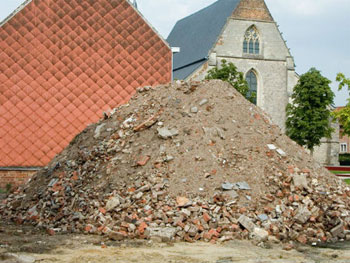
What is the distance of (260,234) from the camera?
748 centimetres

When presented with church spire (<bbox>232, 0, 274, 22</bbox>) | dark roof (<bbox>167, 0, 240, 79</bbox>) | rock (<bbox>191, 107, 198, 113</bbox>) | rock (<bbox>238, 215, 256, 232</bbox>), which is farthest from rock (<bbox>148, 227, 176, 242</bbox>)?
church spire (<bbox>232, 0, 274, 22</bbox>)

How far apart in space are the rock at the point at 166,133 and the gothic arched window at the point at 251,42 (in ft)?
81.4

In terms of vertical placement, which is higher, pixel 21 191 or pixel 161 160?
pixel 161 160

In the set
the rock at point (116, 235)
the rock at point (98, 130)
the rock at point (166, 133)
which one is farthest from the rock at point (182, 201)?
the rock at point (98, 130)

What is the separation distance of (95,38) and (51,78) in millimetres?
1747

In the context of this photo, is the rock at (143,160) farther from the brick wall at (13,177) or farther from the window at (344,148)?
the window at (344,148)

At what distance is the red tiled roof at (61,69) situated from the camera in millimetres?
13242

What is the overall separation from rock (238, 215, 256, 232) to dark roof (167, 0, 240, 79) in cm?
2448

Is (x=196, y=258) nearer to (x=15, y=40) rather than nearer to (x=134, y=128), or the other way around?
(x=134, y=128)

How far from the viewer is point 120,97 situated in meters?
14.2

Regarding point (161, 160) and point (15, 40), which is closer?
point (161, 160)

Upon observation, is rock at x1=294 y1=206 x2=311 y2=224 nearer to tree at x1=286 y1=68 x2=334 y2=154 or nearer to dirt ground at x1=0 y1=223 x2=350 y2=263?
dirt ground at x1=0 y1=223 x2=350 y2=263

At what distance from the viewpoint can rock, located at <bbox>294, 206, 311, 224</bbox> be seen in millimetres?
7984

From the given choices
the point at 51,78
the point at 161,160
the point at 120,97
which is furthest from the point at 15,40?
the point at 161,160
